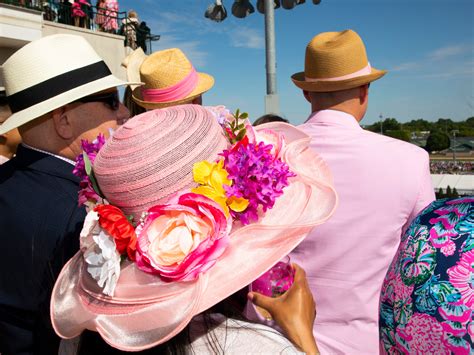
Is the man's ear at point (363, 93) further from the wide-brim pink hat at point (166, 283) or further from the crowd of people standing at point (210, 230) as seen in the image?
the wide-brim pink hat at point (166, 283)

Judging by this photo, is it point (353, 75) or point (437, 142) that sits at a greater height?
point (353, 75)

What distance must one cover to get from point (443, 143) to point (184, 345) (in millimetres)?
52405

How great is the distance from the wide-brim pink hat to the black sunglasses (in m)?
0.85

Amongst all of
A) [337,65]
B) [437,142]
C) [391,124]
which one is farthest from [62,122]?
[391,124]

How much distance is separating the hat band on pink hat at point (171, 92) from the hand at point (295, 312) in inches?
75.2

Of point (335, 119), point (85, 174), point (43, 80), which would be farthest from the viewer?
point (335, 119)

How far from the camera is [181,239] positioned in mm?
1057

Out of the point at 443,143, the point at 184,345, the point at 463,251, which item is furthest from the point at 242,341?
the point at 443,143

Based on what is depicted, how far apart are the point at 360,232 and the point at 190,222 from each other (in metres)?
0.97

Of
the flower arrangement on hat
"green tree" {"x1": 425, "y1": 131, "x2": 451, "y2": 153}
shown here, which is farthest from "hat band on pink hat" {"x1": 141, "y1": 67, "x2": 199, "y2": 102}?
"green tree" {"x1": 425, "y1": 131, "x2": 451, "y2": 153}

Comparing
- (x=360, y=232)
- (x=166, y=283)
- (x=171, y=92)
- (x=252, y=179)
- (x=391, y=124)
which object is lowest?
(x=391, y=124)

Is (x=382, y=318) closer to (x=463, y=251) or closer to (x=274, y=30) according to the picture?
(x=463, y=251)

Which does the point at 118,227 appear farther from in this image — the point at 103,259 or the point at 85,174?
the point at 85,174

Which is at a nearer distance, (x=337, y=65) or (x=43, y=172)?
(x=43, y=172)
